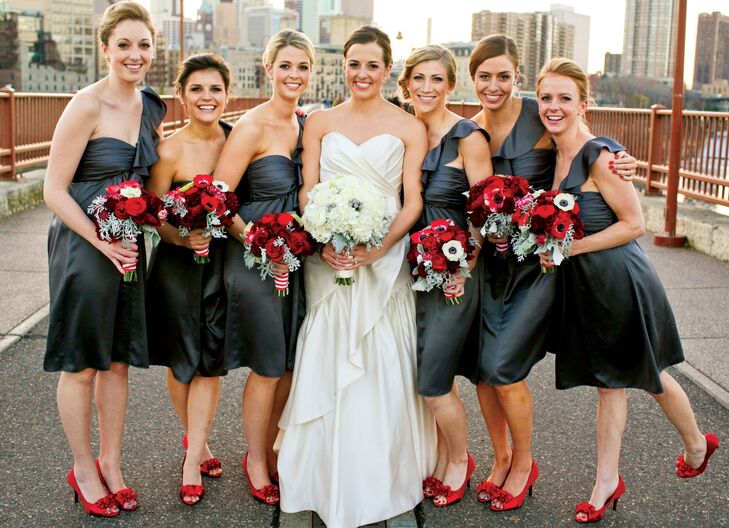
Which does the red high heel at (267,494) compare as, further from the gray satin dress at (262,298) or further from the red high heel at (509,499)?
the red high heel at (509,499)

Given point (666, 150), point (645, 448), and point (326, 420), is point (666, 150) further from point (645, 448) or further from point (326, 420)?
point (326, 420)

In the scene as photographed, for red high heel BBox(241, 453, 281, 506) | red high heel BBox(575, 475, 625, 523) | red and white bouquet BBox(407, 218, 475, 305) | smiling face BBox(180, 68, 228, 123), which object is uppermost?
smiling face BBox(180, 68, 228, 123)

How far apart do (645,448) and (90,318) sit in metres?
3.24

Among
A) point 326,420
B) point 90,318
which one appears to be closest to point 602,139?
point 326,420

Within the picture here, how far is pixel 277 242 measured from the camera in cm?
417

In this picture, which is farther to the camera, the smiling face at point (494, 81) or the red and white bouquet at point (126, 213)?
the smiling face at point (494, 81)

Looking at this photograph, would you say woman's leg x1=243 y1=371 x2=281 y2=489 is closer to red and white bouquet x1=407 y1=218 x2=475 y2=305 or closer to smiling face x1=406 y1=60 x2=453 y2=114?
red and white bouquet x1=407 y1=218 x2=475 y2=305

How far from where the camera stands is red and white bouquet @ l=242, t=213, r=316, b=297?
165 inches

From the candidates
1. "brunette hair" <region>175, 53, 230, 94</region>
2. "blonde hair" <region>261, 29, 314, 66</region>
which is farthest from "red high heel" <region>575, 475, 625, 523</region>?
"brunette hair" <region>175, 53, 230, 94</region>

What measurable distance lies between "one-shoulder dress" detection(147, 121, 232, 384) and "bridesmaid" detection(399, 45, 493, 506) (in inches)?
41.7

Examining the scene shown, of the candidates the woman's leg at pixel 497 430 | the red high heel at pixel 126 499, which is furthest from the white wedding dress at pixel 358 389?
the red high heel at pixel 126 499

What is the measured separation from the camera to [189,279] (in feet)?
14.8

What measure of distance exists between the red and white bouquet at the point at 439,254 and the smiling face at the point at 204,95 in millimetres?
1223

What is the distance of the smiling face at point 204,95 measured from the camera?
4520 millimetres
